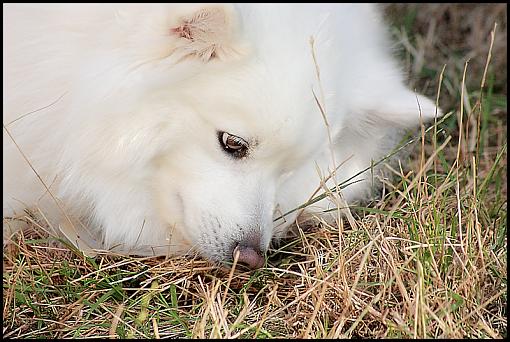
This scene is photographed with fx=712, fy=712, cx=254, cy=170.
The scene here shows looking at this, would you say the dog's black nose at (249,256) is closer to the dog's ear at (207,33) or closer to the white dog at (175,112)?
the white dog at (175,112)

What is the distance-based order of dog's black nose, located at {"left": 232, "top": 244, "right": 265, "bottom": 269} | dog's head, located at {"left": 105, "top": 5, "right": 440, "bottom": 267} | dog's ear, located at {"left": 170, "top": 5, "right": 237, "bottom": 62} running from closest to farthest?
dog's ear, located at {"left": 170, "top": 5, "right": 237, "bottom": 62}
dog's head, located at {"left": 105, "top": 5, "right": 440, "bottom": 267}
dog's black nose, located at {"left": 232, "top": 244, "right": 265, "bottom": 269}

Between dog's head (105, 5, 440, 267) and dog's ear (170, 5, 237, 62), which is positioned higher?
dog's ear (170, 5, 237, 62)

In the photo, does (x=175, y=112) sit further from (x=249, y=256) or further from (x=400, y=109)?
(x=400, y=109)

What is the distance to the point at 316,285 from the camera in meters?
2.44

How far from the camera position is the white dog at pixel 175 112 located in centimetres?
237

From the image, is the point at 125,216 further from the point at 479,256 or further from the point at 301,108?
the point at 479,256

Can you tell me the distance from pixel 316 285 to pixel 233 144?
562mm

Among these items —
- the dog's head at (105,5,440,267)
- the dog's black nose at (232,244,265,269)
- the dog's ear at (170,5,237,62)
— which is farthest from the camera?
the dog's black nose at (232,244,265,269)

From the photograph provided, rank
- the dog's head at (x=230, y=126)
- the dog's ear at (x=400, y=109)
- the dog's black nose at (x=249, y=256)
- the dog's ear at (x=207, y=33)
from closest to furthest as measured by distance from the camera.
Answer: the dog's ear at (x=207, y=33)
the dog's head at (x=230, y=126)
the dog's black nose at (x=249, y=256)
the dog's ear at (x=400, y=109)

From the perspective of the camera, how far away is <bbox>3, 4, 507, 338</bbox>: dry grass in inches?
90.9

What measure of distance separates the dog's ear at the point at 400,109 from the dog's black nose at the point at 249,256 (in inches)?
29.6

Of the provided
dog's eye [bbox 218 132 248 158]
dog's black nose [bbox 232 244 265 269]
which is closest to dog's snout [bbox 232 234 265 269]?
dog's black nose [bbox 232 244 265 269]

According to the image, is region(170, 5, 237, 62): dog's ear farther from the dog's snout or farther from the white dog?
the dog's snout

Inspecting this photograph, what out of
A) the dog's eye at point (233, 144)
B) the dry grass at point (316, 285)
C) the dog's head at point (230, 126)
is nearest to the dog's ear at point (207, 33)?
the dog's head at point (230, 126)
